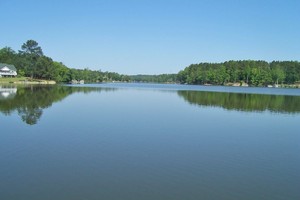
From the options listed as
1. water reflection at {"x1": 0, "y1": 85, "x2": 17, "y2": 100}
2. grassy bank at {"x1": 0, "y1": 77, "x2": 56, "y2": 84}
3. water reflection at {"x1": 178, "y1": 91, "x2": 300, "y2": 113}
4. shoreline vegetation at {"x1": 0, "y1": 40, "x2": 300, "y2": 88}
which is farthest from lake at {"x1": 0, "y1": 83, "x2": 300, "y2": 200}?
shoreline vegetation at {"x1": 0, "y1": 40, "x2": 300, "y2": 88}

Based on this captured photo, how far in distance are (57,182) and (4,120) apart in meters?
14.6

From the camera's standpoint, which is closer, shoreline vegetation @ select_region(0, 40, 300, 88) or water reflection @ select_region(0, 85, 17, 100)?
water reflection @ select_region(0, 85, 17, 100)

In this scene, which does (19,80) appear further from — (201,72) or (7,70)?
(201,72)

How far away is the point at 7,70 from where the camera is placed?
112438mm

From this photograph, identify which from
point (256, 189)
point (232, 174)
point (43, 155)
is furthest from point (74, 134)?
point (256, 189)

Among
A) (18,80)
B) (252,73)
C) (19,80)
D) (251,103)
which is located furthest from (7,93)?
(252,73)

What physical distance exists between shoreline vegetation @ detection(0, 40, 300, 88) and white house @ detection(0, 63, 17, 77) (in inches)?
95.9

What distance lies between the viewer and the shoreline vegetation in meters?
115

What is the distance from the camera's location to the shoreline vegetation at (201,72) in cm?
11518

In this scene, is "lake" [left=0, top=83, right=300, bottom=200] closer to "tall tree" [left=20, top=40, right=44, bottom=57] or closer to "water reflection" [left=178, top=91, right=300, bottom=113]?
"water reflection" [left=178, top=91, right=300, bottom=113]

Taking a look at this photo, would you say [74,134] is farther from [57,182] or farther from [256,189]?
[256,189]

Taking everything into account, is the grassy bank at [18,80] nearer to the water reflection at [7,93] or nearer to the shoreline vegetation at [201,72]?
the shoreline vegetation at [201,72]

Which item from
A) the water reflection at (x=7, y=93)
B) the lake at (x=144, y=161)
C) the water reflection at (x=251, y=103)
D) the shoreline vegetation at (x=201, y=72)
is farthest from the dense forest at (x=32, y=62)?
the lake at (x=144, y=161)

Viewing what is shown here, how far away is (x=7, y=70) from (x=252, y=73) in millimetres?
111095
